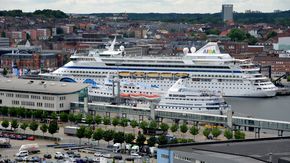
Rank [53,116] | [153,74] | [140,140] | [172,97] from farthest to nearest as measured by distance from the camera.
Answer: [153,74] < [172,97] < [53,116] < [140,140]

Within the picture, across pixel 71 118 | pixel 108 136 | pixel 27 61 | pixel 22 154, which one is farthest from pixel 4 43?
pixel 22 154

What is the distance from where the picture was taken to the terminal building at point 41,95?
19719mm

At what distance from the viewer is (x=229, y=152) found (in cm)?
1121

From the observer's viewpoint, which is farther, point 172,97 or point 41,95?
point 172,97

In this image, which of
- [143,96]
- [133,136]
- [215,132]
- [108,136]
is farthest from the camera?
[143,96]

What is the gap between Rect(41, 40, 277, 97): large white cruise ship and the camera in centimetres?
2592

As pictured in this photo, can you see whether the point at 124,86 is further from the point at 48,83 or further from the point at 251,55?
the point at 251,55

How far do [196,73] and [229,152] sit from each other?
14.9 meters

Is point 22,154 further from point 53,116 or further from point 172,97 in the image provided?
point 172,97

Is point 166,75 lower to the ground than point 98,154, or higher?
higher

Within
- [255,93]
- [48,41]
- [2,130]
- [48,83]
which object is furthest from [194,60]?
[48,41]

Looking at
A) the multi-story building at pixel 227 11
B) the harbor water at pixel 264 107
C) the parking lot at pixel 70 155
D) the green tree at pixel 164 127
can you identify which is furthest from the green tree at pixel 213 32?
the parking lot at pixel 70 155

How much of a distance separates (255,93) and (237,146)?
1435 centimetres

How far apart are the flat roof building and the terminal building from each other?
813cm
